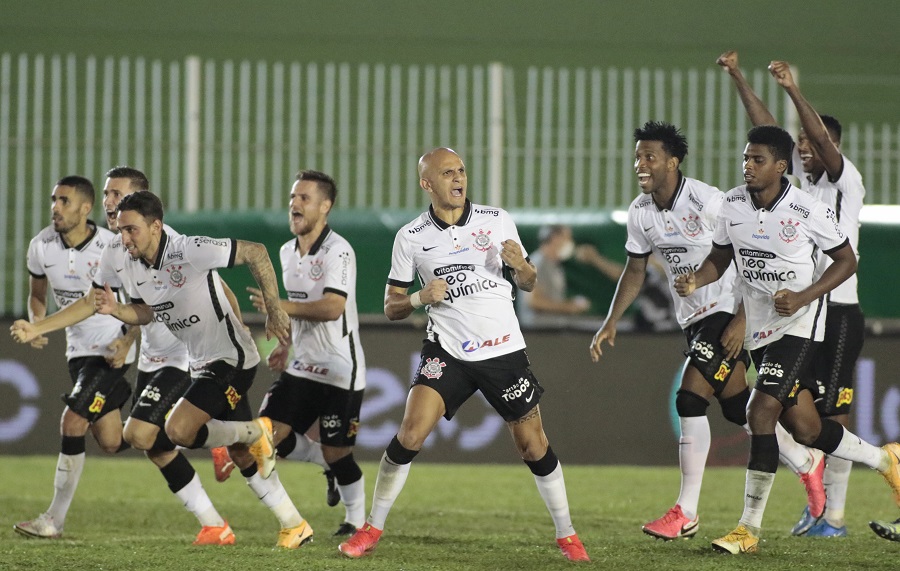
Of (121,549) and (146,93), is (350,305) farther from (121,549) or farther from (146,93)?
(146,93)

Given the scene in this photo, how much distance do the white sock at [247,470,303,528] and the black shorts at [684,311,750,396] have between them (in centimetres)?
232

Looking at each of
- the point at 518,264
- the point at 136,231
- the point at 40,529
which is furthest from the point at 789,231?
the point at 40,529

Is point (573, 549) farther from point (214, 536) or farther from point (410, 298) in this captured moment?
point (214, 536)

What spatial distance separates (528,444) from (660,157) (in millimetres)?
1911

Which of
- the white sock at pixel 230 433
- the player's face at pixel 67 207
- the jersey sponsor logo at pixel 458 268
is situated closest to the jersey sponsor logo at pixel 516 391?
the jersey sponsor logo at pixel 458 268

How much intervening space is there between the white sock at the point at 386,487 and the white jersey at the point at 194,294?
3.90ft

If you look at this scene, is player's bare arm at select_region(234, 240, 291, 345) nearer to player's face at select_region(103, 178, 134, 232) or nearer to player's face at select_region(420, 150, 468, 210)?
player's face at select_region(420, 150, 468, 210)

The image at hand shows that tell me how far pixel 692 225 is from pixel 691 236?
6 cm

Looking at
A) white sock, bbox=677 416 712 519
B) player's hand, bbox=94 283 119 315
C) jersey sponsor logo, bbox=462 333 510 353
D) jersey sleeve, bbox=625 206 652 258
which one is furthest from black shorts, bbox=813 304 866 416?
player's hand, bbox=94 283 119 315

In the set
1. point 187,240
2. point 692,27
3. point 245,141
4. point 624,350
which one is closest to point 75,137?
point 245,141

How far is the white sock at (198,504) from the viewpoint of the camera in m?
6.90

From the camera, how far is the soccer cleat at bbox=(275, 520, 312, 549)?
6710 mm

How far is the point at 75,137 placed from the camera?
1349 centimetres

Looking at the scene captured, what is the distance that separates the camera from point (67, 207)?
25.2 feet
